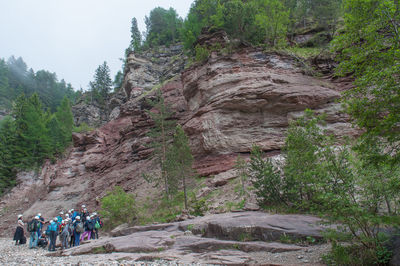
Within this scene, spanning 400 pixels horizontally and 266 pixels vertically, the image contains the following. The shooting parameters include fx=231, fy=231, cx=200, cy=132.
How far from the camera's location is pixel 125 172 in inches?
1196

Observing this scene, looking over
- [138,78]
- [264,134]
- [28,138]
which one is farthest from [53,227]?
[138,78]

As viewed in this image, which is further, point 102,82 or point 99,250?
point 102,82

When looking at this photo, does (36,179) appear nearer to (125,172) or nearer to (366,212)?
(125,172)

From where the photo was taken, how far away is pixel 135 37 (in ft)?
243

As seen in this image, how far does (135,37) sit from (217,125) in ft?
204

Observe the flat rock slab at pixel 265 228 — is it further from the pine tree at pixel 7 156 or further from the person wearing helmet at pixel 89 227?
the pine tree at pixel 7 156

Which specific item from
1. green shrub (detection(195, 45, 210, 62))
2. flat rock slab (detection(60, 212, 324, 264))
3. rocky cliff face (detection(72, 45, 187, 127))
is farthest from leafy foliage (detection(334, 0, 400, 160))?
rocky cliff face (detection(72, 45, 187, 127))

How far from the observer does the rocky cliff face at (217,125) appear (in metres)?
23.0

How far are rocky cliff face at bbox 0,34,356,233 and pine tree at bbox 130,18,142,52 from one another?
43729 mm

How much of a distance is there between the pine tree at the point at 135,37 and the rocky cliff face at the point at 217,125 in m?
43.7

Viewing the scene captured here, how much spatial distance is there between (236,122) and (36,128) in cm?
3704

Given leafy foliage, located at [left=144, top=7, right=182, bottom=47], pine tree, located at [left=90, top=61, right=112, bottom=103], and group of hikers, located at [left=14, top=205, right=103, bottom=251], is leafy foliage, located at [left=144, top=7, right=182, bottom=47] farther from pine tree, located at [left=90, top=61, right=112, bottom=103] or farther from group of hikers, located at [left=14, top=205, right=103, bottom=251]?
group of hikers, located at [left=14, top=205, right=103, bottom=251]

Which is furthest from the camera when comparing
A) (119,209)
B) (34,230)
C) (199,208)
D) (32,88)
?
(32,88)

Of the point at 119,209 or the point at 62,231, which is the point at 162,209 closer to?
the point at 119,209
